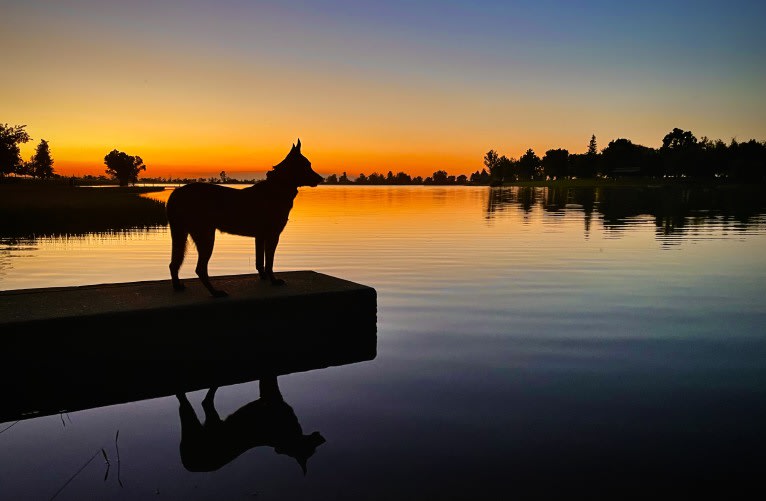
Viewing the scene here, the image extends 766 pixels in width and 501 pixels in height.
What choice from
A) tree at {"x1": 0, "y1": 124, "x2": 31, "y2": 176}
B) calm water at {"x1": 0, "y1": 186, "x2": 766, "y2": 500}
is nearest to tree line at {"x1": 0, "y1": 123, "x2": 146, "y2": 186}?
tree at {"x1": 0, "y1": 124, "x2": 31, "y2": 176}

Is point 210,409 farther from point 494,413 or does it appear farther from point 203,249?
point 494,413

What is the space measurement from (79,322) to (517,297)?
36.3 feet

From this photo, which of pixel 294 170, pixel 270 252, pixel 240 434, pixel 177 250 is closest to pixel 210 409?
pixel 240 434

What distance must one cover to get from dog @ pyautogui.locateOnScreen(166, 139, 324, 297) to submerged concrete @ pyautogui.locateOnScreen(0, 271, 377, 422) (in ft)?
1.79

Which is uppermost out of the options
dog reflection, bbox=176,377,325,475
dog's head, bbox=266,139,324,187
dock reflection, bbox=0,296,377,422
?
dog's head, bbox=266,139,324,187

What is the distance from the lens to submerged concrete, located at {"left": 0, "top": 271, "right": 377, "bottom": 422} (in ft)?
23.3

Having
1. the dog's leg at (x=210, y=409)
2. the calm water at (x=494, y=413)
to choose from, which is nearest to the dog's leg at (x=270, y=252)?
the calm water at (x=494, y=413)

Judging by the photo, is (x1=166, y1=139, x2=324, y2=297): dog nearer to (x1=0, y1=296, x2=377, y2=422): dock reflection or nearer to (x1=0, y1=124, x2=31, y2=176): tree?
(x1=0, y1=296, x2=377, y2=422): dock reflection

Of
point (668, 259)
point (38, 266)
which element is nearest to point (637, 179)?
point (668, 259)

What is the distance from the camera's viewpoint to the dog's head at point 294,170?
9773mm

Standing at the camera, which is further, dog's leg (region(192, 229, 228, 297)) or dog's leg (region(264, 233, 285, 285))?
dog's leg (region(264, 233, 285, 285))

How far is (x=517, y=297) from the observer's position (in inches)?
589

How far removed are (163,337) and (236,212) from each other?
2.56m

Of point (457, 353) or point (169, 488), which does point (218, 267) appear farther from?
point (169, 488)
